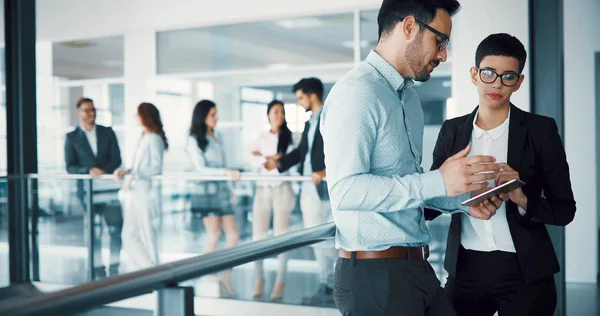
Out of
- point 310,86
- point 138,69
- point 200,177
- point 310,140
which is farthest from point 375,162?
point 138,69

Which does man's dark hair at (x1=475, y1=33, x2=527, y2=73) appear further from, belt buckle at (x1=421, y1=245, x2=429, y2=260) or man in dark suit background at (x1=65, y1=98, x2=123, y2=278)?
man in dark suit background at (x1=65, y1=98, x2=123, y2=278)

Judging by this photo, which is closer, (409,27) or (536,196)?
(409,27)

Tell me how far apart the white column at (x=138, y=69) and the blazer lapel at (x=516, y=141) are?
329 inches

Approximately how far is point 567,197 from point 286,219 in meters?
3.47

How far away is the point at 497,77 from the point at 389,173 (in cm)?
75

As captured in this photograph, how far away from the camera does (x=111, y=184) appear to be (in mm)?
6160

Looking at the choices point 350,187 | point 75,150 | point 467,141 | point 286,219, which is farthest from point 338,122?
point 75,150

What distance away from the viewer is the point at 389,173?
5.98ft

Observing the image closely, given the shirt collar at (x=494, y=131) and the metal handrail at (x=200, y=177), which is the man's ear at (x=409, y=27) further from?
the metal handrail at (x=200, y=177)

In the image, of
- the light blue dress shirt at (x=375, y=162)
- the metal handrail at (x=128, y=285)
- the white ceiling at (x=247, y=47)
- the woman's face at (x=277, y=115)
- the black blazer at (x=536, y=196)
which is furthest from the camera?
the white ceiling at (x=247, y=47)

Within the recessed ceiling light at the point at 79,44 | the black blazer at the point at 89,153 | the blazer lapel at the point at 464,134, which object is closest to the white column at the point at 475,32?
the black blazer at the point at 89,153

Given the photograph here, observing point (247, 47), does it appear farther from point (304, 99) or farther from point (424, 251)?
point (424, 251)

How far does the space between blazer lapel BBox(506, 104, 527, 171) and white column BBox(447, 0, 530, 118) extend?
4.23 meters

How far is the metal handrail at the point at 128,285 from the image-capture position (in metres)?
0.94
